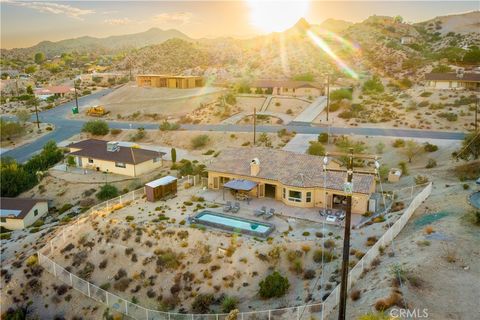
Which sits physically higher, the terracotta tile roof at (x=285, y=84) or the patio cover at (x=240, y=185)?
the terracotta tile roof at (x=285, y=84)

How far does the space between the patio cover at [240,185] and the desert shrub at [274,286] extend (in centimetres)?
1109

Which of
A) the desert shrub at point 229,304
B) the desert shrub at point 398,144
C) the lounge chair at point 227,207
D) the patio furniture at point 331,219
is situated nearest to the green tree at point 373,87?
the desert shrub at point 398,144

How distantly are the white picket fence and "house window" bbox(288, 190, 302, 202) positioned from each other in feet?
28.3

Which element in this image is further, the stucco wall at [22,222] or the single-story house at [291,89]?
the single-story house at [291,89]

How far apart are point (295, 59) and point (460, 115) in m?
77.8

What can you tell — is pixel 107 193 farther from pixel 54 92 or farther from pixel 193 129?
pixel 54 92

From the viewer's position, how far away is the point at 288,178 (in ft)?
117

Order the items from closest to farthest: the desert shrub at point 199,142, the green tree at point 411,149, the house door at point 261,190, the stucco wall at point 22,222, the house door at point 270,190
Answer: the house door at point 261,190 → the house door at point 270,190 → the stucco wall at point 22,222 → the green tree at point 411,149 → the desert shrub at point 199,142

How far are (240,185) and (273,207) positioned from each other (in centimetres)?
339

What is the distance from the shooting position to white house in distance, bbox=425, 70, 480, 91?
7605cm

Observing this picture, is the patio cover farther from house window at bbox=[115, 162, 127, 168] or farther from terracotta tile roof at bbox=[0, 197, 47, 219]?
terracotta tile roof at bbox=[0, 197, 47, 219]

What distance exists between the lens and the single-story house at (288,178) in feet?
111

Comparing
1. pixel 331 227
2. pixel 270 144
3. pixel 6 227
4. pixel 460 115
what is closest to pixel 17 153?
pixel 6 227

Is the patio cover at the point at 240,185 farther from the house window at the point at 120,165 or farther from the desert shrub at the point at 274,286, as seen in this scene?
the house window at the point at 120,165
